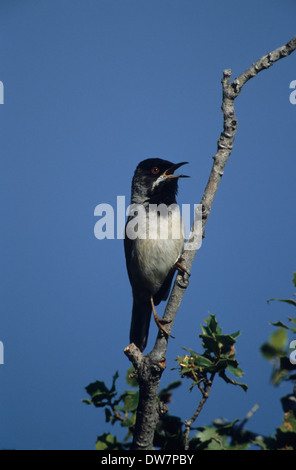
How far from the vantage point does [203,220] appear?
13.0 feet

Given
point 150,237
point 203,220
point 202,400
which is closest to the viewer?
point 202,400

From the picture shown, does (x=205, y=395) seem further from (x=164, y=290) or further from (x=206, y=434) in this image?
(x=164, y=290)

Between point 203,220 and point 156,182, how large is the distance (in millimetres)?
1913

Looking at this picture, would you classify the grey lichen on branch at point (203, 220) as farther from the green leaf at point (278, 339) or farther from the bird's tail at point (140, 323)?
the bird's tail at point (140, 323)

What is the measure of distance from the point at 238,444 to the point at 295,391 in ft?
Answer: 2.39

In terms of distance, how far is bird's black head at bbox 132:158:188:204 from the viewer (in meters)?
5.70

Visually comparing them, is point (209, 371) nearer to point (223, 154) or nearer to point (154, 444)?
point (154, 444)

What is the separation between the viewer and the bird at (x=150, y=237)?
17.9ft

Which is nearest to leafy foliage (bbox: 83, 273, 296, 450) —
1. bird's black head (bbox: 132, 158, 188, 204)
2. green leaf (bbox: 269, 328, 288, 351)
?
green leaf (bbox: 269, 328, 288, 351)

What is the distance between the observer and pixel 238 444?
344cm

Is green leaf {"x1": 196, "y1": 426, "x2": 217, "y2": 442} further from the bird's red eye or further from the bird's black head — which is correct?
the bird's red eye

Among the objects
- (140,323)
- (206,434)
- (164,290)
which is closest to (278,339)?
(206,434)

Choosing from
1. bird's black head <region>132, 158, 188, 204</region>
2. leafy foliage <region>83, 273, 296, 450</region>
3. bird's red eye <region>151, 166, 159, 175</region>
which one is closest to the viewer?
leafy foliage <region>83, 273, 296, 450</region>
